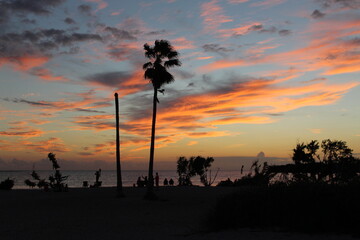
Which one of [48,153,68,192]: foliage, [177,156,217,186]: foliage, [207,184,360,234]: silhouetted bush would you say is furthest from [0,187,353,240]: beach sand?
[177,156,217,186]: foliage

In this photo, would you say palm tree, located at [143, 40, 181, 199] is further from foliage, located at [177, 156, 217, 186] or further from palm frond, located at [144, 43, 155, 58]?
foliage, located at [177, 156, 217, 186]

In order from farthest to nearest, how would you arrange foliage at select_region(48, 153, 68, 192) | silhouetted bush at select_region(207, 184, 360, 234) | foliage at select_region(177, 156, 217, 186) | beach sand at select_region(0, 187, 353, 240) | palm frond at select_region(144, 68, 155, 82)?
foliage at select_region(177, 156, 217, 186) → foliage at select_region(48, 153, 68, 192) → palm frond at select_region(144, 68, 155, 82) → beach sand at select_region(0, 187, 353, 240) → silhouetted bush at select_region(207, 184, 360, 234)

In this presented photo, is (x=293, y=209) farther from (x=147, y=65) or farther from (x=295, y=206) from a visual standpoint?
(x=147, y=65)

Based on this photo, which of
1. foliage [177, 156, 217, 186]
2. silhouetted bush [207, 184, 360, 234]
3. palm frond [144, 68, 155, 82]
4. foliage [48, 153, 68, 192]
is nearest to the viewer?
silhouetted bush [207, 184, 360, 234]

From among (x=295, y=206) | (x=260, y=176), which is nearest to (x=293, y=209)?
(x=295, y=206)

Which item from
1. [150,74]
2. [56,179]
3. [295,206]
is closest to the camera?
[295,206]

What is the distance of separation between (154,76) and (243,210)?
17238 millimetres

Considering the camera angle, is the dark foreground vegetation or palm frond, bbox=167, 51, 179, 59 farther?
palm frond, bbox=167, 51, 179, 59

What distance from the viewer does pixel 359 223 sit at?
12.4m

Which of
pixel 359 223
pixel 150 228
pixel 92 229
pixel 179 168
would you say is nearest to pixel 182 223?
pixel 150 228

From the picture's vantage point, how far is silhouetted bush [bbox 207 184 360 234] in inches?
504

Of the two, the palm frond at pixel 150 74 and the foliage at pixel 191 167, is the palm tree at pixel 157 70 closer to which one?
the palm frond at pixel 150 74

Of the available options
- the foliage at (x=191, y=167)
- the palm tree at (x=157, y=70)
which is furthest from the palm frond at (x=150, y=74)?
the foliage at (x=191, y=167)

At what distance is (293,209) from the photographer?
13.6 meters
